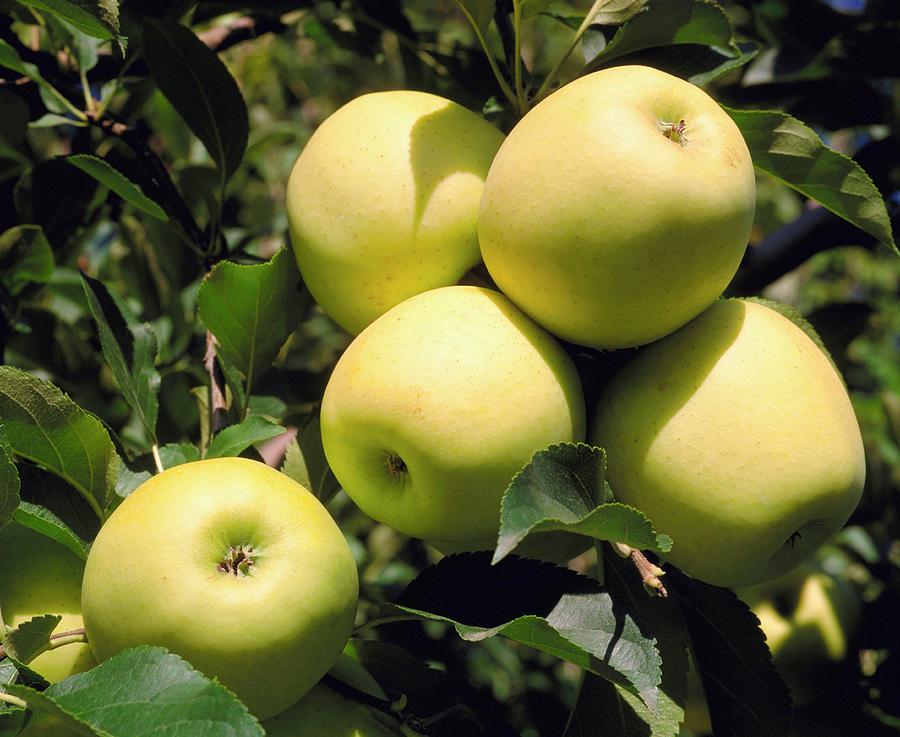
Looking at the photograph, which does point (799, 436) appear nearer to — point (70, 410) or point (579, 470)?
point (579, 470)

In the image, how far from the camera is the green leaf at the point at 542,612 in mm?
795

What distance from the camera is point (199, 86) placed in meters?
1.21

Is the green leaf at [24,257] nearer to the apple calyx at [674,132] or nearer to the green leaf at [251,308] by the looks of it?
the green leaf at [251,308]

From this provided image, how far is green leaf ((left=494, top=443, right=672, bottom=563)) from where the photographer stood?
720 mm

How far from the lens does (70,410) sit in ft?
3.09

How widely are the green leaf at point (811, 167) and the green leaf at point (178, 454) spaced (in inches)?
28.1

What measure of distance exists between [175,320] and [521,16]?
0.97 m

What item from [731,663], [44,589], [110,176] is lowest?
[731,663]

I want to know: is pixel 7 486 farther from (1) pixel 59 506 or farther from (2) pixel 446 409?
(2) pixel 446 409

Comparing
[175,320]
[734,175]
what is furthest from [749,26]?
[175,320]

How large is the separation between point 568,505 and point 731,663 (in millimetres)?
432

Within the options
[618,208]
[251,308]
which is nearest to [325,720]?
[251,308]

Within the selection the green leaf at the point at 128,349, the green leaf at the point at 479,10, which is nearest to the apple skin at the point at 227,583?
the green leaf at the point at 128,349

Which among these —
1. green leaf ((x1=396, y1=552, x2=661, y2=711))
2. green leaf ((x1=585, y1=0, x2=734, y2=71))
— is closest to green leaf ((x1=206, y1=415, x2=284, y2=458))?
green leaf ((x1=396, y1=552, x2=661, y2=711))
